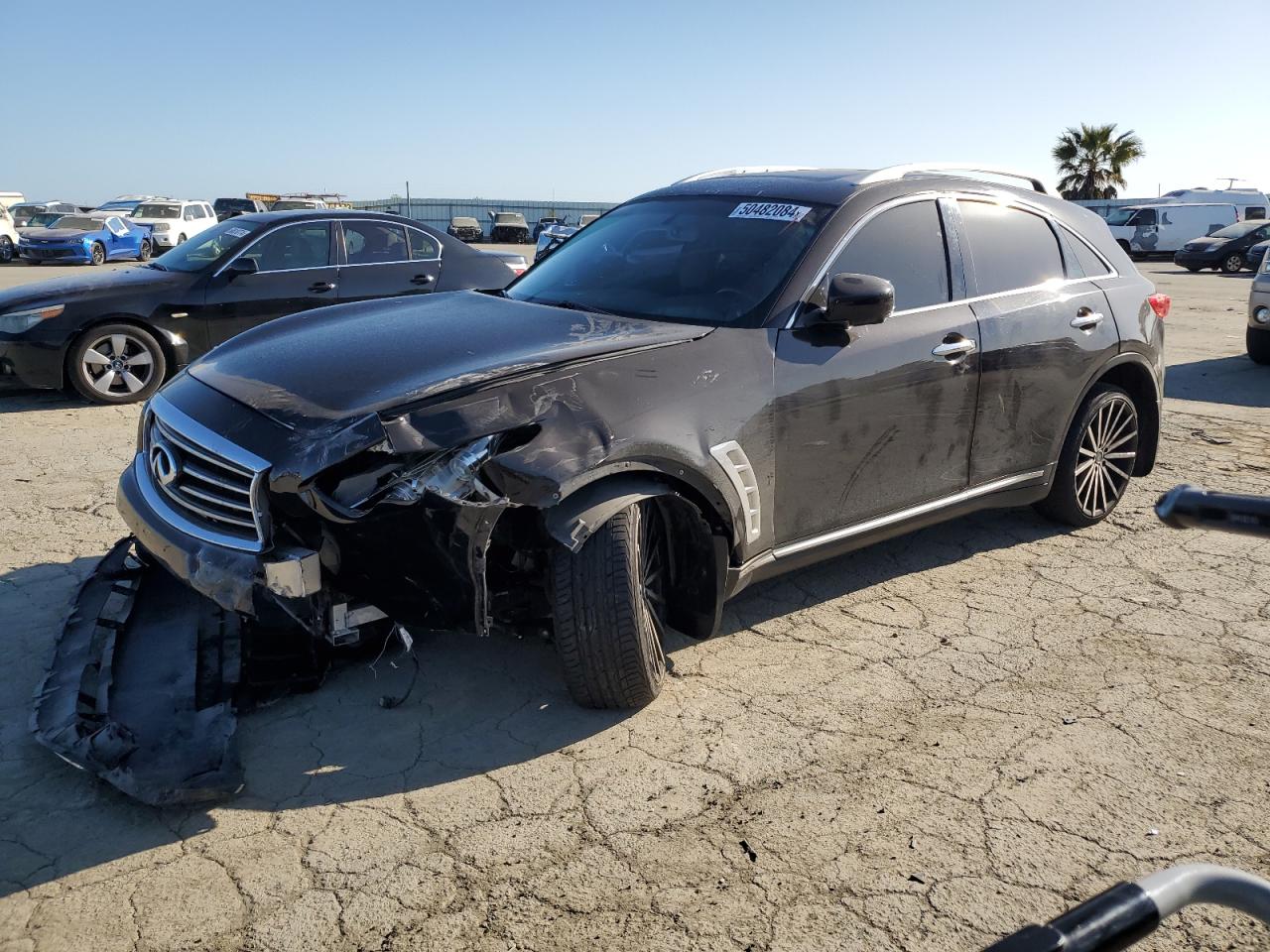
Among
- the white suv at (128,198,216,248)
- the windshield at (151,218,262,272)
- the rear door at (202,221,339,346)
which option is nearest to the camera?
the rear door at (202,221,339,346)

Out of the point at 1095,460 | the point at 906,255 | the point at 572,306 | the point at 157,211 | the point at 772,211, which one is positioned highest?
the point at 157,211

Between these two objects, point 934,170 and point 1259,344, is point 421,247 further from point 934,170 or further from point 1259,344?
point 1259,344

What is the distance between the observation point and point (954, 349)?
4.36m

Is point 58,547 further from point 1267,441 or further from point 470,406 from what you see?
point 1267,441

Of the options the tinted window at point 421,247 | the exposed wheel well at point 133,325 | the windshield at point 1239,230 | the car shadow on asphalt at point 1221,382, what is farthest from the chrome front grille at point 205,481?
the windshield at point 1239,230

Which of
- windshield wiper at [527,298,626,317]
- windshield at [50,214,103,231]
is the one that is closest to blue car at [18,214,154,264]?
windshield at [50,214,103,231]

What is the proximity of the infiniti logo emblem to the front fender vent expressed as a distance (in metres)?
1.81

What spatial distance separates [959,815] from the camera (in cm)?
301

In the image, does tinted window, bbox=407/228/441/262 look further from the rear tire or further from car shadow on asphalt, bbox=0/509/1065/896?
the rear tire

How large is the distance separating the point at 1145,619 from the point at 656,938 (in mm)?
2921

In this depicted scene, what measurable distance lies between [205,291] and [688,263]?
5.72m

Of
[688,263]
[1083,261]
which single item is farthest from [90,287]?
[1083,261]

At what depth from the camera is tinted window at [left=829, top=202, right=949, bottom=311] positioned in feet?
13.9

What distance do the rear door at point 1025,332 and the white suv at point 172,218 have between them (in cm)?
3043
